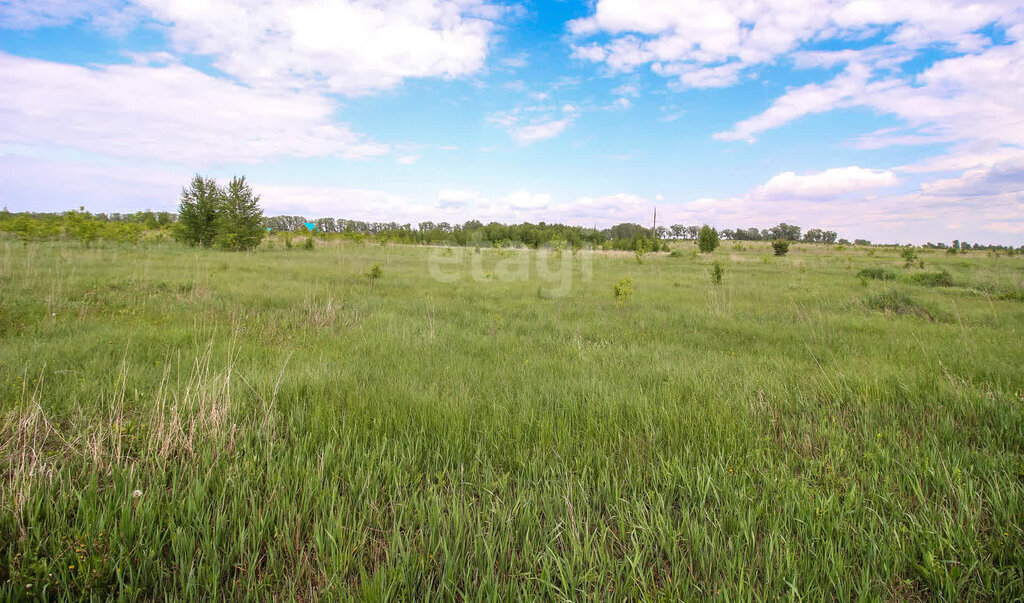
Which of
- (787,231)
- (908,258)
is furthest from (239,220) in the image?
(787,231)

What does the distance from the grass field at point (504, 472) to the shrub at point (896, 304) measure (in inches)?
141

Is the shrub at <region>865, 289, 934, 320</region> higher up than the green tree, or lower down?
lower down

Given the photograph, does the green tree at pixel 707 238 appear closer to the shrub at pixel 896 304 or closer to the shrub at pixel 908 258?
the shrub at pixel 908 258

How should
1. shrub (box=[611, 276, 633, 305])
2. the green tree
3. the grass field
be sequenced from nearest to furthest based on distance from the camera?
the grass field → shrub (box=[611, 276, 633, 305]) → the green tree

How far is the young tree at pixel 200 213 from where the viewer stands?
26953 millimetres

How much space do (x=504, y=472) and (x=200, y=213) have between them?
109ft

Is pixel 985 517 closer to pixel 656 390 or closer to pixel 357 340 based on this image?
pixel 656 390

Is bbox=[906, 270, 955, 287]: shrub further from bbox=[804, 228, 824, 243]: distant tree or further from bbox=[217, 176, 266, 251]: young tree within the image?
bbox=[804, 228, 824, 243]: distant tree

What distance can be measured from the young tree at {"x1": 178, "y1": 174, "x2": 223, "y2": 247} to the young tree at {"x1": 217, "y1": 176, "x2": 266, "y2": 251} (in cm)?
71

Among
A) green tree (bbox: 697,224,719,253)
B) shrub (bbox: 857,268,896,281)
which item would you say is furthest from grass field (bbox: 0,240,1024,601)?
green tree (bbox: 697,224,719,253)

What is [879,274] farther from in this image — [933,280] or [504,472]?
[504,472]

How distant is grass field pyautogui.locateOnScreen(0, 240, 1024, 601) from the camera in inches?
67.4

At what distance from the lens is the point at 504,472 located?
8.37ft

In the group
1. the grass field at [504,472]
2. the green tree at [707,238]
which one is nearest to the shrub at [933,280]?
the grass field at [504,472]
